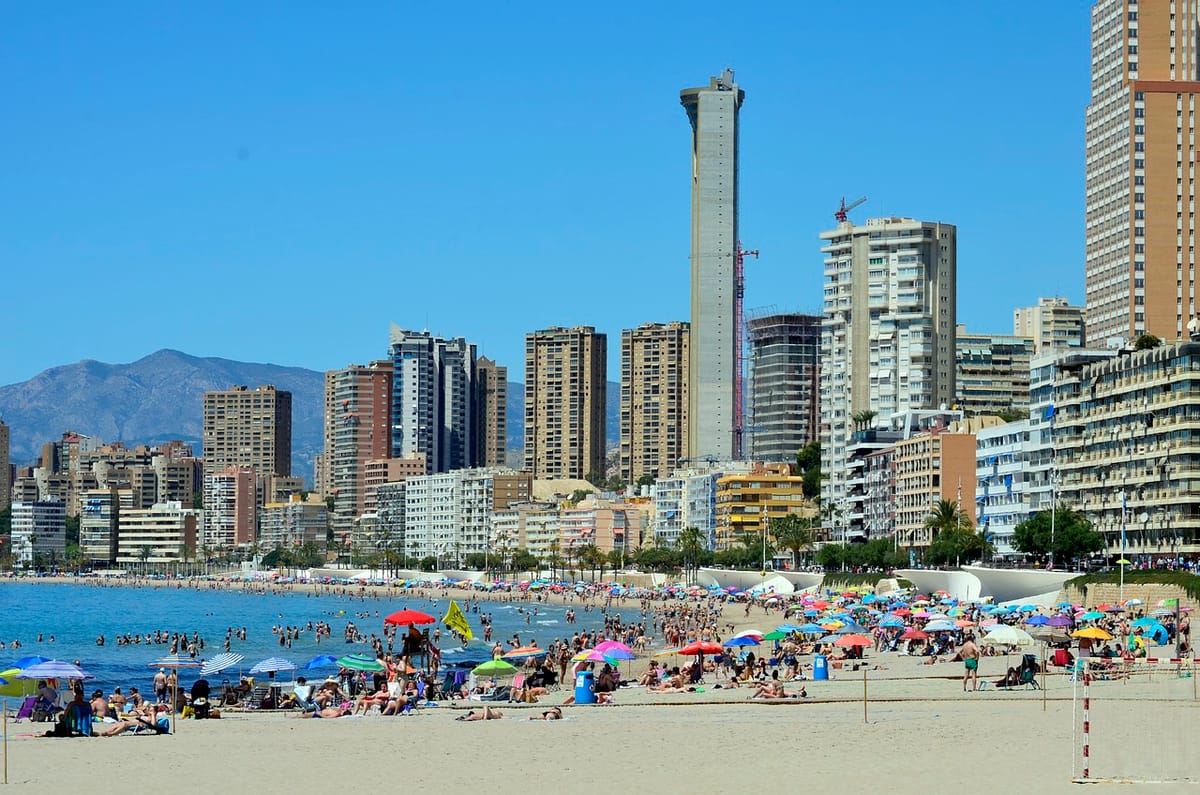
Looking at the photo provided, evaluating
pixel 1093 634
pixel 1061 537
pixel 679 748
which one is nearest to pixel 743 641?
pixel 1093 634

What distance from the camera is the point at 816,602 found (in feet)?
281

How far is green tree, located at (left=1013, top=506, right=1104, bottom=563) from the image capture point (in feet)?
331

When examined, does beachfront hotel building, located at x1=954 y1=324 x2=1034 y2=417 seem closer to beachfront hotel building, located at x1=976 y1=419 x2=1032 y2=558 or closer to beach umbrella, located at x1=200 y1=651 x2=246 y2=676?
beachfront hotel building, located at x1=976 y1=419 x2=1032 y2=558

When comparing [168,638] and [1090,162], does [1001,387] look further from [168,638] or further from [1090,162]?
[168,638]

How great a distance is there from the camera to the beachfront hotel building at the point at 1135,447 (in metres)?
97.9

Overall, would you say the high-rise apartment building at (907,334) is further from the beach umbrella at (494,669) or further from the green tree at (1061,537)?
the beach umbrella at (494,669)

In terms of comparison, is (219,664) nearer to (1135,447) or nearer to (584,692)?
(584,692)

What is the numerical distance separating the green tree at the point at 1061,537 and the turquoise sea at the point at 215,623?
89.9 feet

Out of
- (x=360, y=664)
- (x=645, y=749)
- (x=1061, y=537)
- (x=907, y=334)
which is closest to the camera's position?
(x=645, y=749)

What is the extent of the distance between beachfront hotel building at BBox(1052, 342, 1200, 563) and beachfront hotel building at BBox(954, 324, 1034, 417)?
79.7m

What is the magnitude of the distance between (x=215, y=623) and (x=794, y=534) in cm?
5634

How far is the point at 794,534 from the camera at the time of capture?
530ft

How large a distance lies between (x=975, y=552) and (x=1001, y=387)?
79.6 m

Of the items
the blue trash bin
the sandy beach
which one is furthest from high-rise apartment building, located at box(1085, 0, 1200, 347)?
the sandy beach
